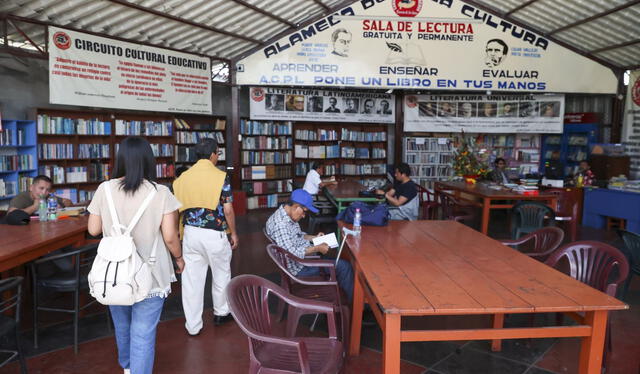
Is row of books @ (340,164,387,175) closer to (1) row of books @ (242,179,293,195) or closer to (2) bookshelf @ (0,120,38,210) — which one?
(1) row of books @ (242,179,293,195)

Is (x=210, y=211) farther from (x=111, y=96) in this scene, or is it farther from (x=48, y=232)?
(x=111, y=96)

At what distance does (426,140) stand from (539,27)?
11.3 ft

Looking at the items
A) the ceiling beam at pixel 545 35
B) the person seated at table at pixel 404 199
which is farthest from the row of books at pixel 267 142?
the person seated at table at pixel 404 199

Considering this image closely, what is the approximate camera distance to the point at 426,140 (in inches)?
452

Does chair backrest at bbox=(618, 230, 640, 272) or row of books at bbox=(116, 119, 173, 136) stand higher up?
row of books at bbox=(116, 119, 173, 136)

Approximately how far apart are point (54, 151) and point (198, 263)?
5.22m

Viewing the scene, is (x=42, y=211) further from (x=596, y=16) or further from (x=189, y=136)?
(x=596, y=16)

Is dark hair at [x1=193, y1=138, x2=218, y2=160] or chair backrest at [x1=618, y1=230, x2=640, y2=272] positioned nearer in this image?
dark hair at [x1=193, y1=138, x2=218, y2=160]

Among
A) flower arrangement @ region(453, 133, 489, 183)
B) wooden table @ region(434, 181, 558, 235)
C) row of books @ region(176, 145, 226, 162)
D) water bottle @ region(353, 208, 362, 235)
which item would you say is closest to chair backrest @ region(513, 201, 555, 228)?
wooden table @ region(434, 181, 558, 235)

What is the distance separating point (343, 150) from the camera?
36.6ft

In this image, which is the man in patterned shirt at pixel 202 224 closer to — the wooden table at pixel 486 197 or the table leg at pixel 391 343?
the table leg at pixel 391 343

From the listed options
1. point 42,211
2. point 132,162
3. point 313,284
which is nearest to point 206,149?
point 132,162

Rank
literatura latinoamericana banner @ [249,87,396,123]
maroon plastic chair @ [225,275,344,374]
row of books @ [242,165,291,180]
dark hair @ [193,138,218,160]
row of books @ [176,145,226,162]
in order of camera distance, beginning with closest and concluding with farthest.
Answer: maroon plastic chair @ [225,275,344,374] < dark hair @ [193,138,218,160] < row of books @ [176,145,226,162] < literatura latinoamericana banner @ [249,87,396,123] < row of books @ [242,165,291,180]

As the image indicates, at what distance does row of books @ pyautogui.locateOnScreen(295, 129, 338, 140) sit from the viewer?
35.0 ft
